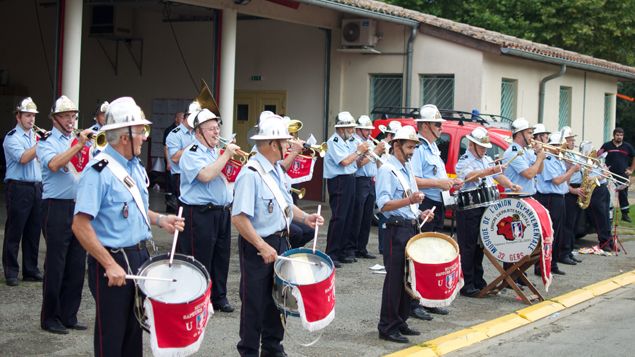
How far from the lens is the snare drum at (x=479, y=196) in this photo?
9.86 m

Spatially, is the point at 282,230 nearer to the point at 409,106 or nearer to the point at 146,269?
the point at 146,269

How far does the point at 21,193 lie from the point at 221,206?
7.77 feet

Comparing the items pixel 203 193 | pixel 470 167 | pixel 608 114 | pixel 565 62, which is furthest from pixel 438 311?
pixel 608 114

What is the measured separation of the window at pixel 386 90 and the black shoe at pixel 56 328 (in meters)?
12.4

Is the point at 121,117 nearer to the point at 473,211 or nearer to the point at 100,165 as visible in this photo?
the point at 100,165

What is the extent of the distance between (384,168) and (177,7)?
12.6 meters

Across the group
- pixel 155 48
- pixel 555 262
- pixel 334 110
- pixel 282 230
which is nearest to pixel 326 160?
pixel 555 262

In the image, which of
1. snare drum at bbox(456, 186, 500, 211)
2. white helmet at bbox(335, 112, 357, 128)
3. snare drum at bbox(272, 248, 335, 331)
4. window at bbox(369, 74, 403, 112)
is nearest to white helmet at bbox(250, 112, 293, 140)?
snare drum at bbox(272, 248, 335, 331)

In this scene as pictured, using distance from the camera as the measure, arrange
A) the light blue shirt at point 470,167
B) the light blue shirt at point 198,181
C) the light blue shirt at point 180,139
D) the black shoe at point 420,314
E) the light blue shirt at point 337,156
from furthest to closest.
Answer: the light blue shirt at point 337,156 < the light blue shirt at point 180,139 < the light blue shirt at point 470,167 < the black shoe at point 420,314 < the light blue shirt at point 198,181

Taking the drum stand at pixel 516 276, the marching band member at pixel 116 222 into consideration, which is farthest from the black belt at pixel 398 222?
the marching band member at pixel 116 222

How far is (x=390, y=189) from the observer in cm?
804

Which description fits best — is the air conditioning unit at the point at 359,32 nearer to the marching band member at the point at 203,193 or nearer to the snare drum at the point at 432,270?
the marching band member at the point at 203,193

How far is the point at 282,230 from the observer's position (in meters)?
6.75

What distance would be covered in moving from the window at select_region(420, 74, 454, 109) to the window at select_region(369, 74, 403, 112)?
0.53 meters
